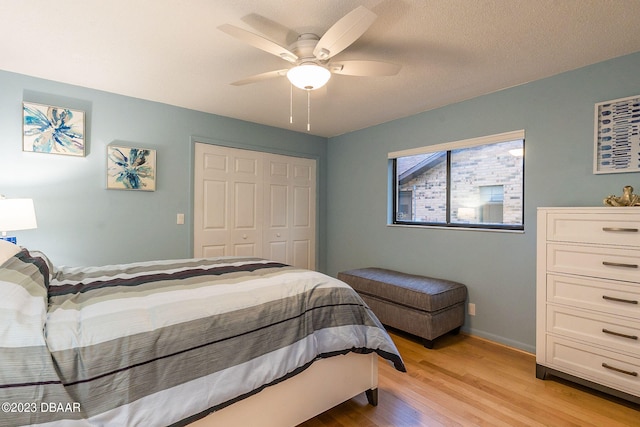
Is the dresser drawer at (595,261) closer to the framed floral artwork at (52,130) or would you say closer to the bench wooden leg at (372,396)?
the bench wooden leg at (372,396)

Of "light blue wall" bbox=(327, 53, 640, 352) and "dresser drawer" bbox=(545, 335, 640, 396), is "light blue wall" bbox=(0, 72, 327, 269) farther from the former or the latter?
"dresser drawer" bbox=(545, 335, 640, 396)

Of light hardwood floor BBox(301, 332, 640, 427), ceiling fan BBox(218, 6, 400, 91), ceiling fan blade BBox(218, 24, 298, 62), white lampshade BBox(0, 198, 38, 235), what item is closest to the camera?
ceiling fan blade BBox(218, 24, 298, 62)

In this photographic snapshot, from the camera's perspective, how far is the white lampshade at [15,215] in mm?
2041

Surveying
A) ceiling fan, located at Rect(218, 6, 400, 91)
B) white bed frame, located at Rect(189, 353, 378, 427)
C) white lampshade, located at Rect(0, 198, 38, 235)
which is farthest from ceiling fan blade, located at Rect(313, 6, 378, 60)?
white lampshade, located at Rect(0, 198, 38, 235)

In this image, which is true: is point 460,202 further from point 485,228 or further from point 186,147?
point 186,147

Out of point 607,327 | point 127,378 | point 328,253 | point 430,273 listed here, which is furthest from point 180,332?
point 328,253

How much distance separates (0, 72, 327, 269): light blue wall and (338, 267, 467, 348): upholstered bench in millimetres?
2149

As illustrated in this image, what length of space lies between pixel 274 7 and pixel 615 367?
297cm

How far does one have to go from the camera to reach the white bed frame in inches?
51.8

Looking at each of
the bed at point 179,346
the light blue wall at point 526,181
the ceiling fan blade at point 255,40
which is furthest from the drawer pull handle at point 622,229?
the ceiling fan blade at point 255,40

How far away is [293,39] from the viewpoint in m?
1.93

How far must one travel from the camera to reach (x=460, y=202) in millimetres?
3152

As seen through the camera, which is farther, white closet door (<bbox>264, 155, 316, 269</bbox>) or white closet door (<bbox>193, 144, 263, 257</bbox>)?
white closet door (<bbox>264, 155, 316, 269</bbox>)

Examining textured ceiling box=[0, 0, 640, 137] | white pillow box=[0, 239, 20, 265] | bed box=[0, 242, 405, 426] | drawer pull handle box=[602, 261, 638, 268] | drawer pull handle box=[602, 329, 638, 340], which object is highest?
textured ceiling box=[0, 0, 640, 137]
